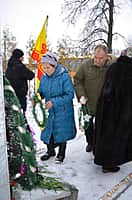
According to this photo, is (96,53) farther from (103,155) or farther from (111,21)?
(111,21)

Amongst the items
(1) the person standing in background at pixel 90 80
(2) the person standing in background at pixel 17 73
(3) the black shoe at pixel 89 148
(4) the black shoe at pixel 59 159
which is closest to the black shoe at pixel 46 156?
(4) the black shoe at pixel 59 159

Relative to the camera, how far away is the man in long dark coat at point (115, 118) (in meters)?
4.52

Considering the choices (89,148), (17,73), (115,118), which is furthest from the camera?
(17,73)

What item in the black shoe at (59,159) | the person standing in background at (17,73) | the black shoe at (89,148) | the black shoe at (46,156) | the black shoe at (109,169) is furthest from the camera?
the person standing in background at (17,73)

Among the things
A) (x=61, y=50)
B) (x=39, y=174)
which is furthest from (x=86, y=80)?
(x=61, y=50)

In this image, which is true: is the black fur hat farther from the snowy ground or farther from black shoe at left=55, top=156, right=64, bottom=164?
black shoe at left=55, top=156, right=64, bottom=164

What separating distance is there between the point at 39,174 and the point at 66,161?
6.47ft

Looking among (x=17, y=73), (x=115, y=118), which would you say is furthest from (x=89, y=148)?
(x=17, y=73)

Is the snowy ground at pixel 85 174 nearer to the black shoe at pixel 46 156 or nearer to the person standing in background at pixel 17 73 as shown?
the black shoe at pixel 46 156

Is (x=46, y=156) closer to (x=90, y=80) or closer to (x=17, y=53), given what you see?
(x=90, y=80)

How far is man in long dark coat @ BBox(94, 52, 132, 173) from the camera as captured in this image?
4.52m

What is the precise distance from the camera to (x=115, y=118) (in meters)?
4.60

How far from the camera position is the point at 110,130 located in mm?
4613

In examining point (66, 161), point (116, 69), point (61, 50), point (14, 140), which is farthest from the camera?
point (61, 50)
